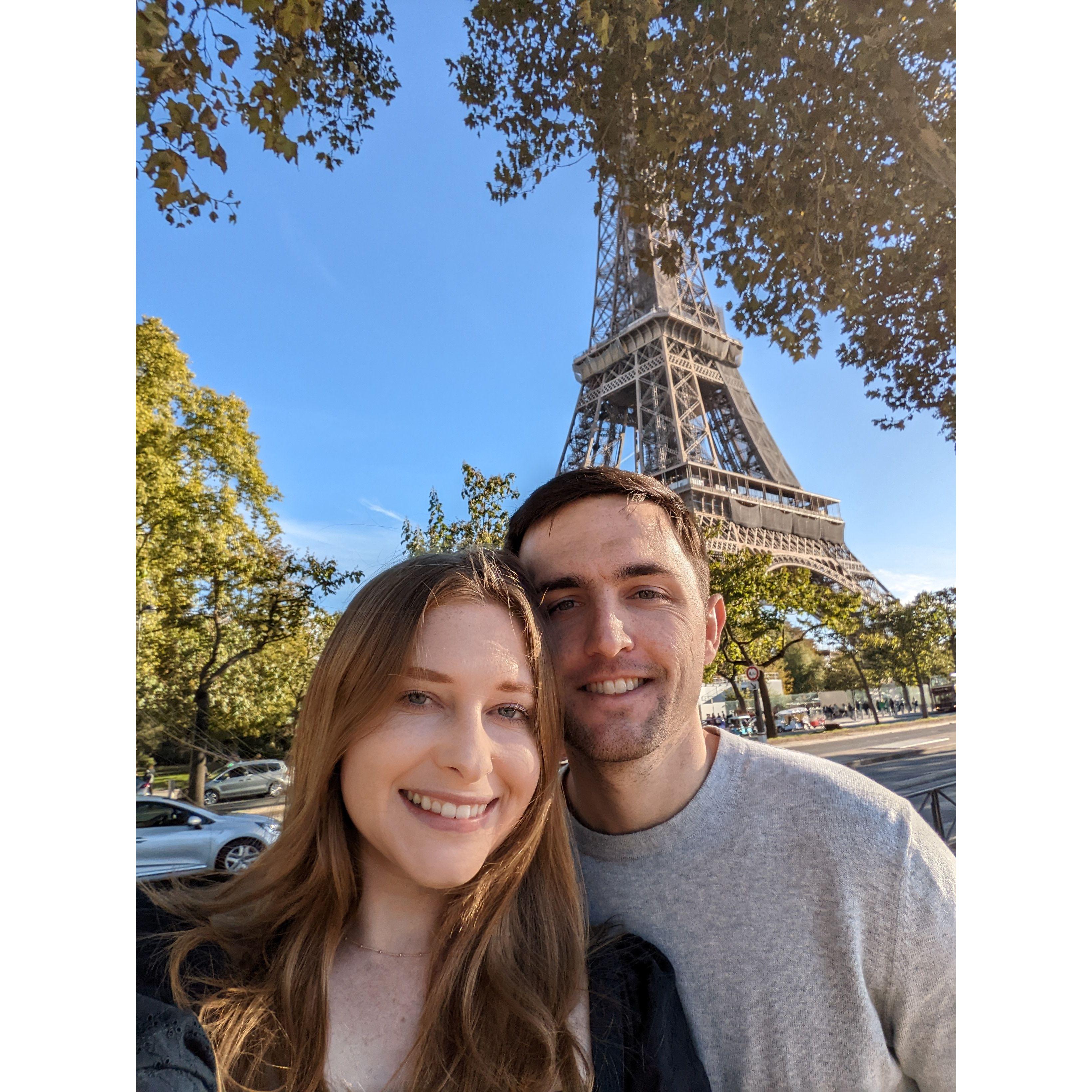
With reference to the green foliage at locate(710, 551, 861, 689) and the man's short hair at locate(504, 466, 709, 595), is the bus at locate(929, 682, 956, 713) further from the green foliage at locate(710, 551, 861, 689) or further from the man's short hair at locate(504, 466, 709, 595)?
the man's short hair at locate(504, 466, 709, 595)

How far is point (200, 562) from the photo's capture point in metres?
1.55

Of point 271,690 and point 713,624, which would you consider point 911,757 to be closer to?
point 713,624

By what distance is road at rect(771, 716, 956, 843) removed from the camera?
171 centimetres

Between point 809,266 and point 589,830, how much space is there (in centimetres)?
143

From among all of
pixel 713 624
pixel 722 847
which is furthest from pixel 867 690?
pixel 722 847

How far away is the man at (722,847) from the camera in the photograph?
4.12 ft

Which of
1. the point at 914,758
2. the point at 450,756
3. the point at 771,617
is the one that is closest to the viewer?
the point at 450,756

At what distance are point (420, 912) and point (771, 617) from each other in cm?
137

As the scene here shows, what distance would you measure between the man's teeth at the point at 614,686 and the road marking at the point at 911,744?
749mm
